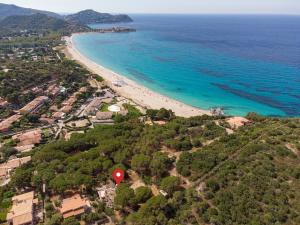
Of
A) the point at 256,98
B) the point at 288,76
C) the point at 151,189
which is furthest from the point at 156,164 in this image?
the point at 288,76

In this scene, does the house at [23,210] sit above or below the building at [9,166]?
above

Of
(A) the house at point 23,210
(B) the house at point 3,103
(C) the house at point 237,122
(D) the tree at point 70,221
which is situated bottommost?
(A) the house at point 23,210

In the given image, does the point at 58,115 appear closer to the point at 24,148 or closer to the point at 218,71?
the point at 24,148

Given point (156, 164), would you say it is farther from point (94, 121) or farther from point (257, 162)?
point (94, 121)

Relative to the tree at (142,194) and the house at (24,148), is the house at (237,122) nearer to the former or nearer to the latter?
the tree at (142,194)

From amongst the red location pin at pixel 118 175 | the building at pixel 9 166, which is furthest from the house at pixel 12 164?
the red location pin at pixel 118 175

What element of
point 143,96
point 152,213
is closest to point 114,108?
point 143,96
